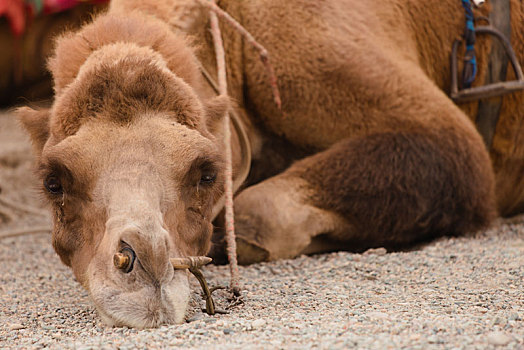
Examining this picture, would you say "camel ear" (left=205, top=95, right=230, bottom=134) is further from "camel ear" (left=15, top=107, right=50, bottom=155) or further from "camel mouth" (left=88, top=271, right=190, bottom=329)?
"camel mouth" (left=88, top=271, right=190, bottom=329)

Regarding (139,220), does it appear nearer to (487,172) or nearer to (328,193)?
(328,193)

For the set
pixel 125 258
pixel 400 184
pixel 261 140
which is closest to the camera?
pixel 125 258

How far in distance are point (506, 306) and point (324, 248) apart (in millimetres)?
1456

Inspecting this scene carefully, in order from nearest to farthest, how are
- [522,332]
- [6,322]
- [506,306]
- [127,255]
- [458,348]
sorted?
[458,348], [522,332], [127,255], [506,306], [6,322]

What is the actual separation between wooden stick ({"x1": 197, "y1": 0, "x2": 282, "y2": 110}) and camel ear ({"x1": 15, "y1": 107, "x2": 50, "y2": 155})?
100cm

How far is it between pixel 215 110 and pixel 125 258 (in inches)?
38.7

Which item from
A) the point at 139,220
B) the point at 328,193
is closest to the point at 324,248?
the point at 328,193

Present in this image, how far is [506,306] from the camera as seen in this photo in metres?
2.31

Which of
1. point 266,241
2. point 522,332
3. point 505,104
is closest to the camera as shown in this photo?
point 522,332

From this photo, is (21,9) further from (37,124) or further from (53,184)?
(53,184)

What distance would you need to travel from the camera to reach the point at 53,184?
2.51 meters

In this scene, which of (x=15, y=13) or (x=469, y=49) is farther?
(x=15, y=13)

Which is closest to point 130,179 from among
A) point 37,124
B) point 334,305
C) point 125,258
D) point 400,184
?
point 125,258

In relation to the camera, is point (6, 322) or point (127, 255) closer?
point (127, 255)
